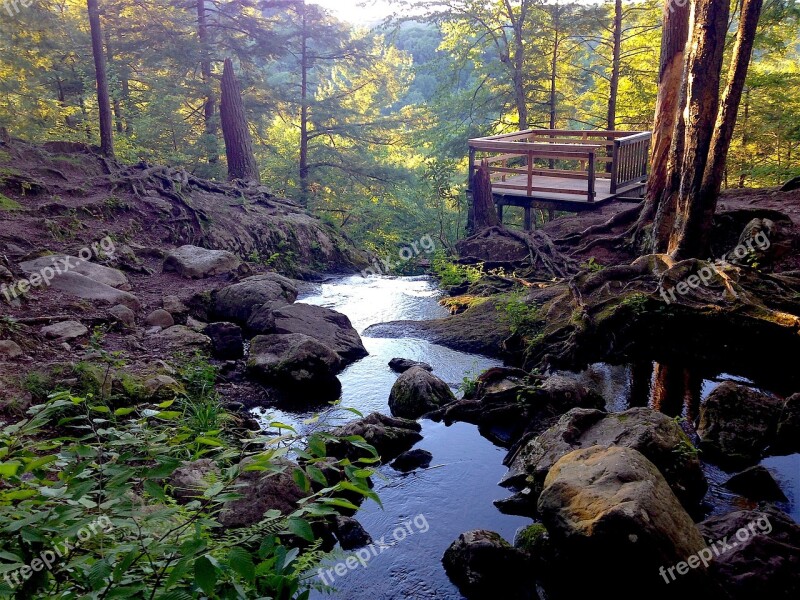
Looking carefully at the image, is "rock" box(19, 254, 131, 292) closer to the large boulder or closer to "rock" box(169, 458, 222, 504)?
the large boulder

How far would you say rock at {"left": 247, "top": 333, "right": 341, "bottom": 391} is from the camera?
351 inches

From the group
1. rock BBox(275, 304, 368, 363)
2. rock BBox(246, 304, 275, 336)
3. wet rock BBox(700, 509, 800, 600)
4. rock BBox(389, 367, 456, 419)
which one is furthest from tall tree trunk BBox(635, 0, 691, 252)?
rock BBox(246, 304, 275, 336)

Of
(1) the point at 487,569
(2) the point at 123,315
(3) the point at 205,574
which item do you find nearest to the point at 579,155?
(2) the point at 123,315

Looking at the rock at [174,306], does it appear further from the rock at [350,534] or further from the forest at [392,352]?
the rock at [350,534]

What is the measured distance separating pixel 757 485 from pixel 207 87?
21.3 meters

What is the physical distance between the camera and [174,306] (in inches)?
417

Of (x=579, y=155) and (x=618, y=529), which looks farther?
(x=579, y=155)

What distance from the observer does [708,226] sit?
9703 mm

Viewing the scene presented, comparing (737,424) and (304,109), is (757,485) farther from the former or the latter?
(304,109)

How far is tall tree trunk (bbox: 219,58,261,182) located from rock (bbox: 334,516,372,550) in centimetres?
1722

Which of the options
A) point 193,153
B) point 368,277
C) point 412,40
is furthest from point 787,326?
point 412,40

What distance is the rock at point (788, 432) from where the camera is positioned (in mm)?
6684

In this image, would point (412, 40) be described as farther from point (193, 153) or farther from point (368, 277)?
point (368, 277)

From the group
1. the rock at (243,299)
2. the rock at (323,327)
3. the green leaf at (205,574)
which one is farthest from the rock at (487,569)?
the rock at (243,299)
